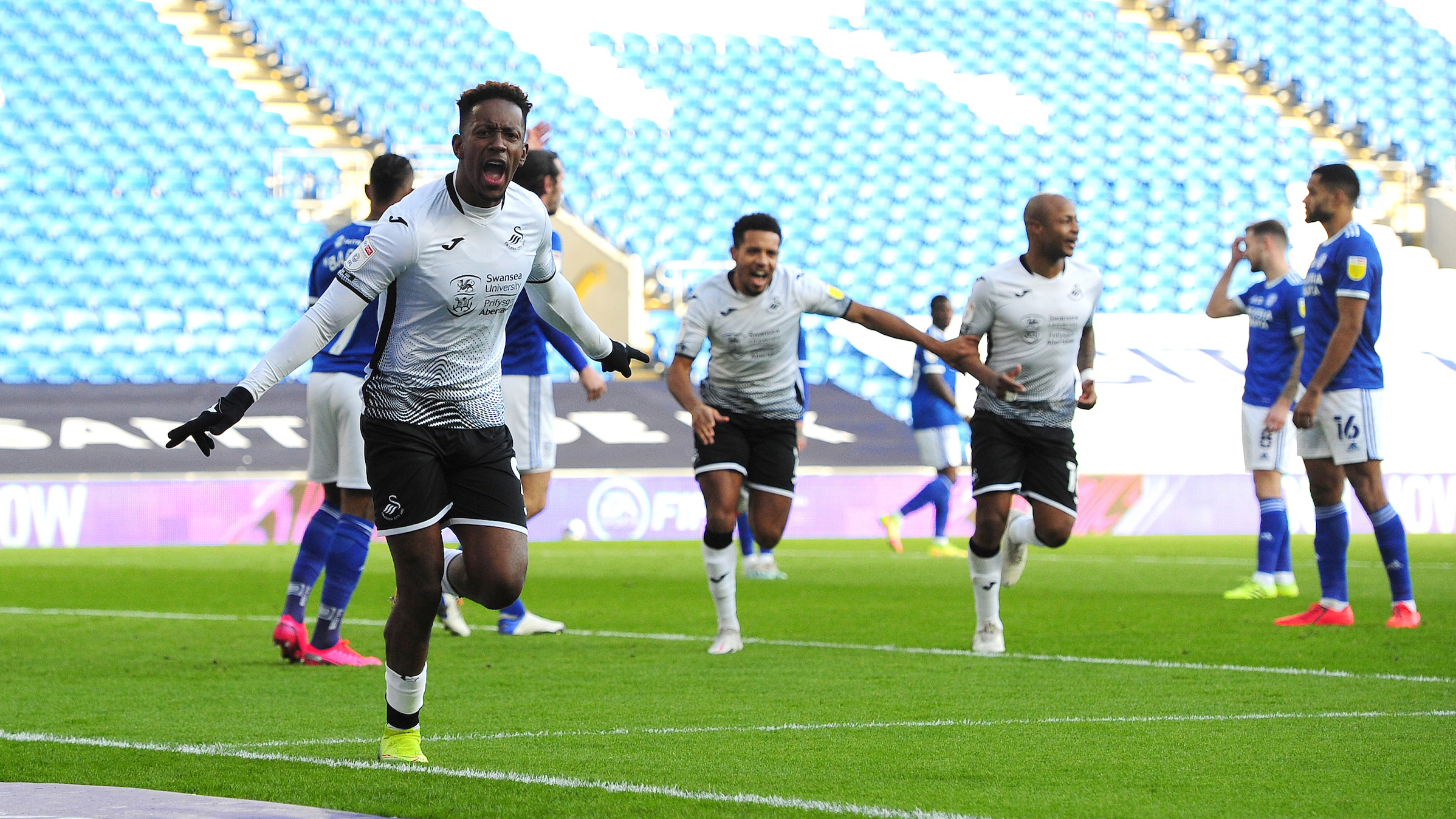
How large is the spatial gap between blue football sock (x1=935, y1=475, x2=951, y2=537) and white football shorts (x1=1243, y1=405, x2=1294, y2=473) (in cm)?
463

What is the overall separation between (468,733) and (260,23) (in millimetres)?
19833

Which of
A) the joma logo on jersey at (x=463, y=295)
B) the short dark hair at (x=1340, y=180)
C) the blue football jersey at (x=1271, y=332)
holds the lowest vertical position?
the joma logo on jersey at (x=463, y=295)

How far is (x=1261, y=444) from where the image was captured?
970cm

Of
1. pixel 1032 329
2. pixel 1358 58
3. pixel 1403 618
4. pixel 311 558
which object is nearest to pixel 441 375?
pixel 311 558

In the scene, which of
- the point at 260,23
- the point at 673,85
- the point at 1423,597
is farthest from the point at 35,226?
the point at 1423,597

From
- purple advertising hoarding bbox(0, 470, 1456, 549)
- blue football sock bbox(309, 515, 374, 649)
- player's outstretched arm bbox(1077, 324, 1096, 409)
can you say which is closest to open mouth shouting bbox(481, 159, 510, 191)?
blue football sock bbox(309, 515, 374, 649)

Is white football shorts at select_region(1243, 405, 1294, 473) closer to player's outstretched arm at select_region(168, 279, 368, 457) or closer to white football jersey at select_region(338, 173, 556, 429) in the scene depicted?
white football jersey at select_region(338, 173, 556, 429)

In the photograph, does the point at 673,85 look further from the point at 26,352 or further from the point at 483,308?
the point at 483,308

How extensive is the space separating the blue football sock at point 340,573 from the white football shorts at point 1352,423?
451 centimetres

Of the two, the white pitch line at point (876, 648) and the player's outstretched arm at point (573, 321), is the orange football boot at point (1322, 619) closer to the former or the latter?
the white pitch line at point (876, 648)

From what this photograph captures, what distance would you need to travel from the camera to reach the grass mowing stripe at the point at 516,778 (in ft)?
11.5

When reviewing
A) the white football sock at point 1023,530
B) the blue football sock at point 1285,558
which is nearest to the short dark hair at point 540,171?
the white football sock at point 1023,530

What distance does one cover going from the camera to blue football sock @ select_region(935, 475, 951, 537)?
46.9ft

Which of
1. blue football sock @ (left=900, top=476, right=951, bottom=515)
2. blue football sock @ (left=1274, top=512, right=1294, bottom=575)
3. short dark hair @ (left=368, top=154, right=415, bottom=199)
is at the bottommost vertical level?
blue football sock @ (left=1274, top=512, right=1294, bottom=575)
